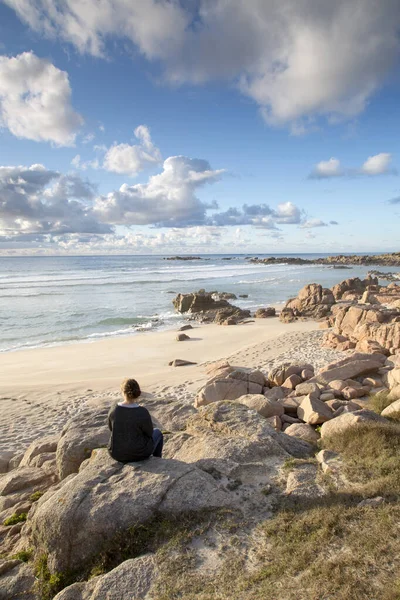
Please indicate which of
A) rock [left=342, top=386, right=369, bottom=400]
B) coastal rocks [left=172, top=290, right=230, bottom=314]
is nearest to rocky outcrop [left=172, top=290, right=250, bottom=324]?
coastal rocks [left=172, top=290, right=230, bottom=314]

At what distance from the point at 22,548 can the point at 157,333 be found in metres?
20.6

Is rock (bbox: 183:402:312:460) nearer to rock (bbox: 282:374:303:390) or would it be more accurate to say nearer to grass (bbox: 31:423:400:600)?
grass (bbox: 31:423:400:600)

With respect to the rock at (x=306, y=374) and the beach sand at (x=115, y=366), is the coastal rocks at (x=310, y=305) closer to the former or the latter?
the beach sand at (x=115, y=366)

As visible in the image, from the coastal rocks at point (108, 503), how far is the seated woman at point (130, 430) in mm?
171

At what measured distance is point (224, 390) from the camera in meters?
11.2

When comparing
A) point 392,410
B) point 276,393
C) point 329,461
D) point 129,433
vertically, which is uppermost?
point 129,433

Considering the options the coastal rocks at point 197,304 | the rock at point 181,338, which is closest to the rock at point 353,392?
the rock at point 181,338

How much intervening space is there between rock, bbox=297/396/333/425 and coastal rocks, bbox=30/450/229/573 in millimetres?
4007

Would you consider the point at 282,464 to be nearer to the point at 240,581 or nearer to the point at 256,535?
the point at 256,535

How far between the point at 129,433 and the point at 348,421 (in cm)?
389

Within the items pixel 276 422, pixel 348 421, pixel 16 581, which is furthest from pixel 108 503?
pixel 276 422

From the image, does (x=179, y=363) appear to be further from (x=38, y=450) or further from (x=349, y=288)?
(x=349, y=288)

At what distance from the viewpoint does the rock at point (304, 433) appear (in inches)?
292

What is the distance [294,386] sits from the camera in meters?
12.0
